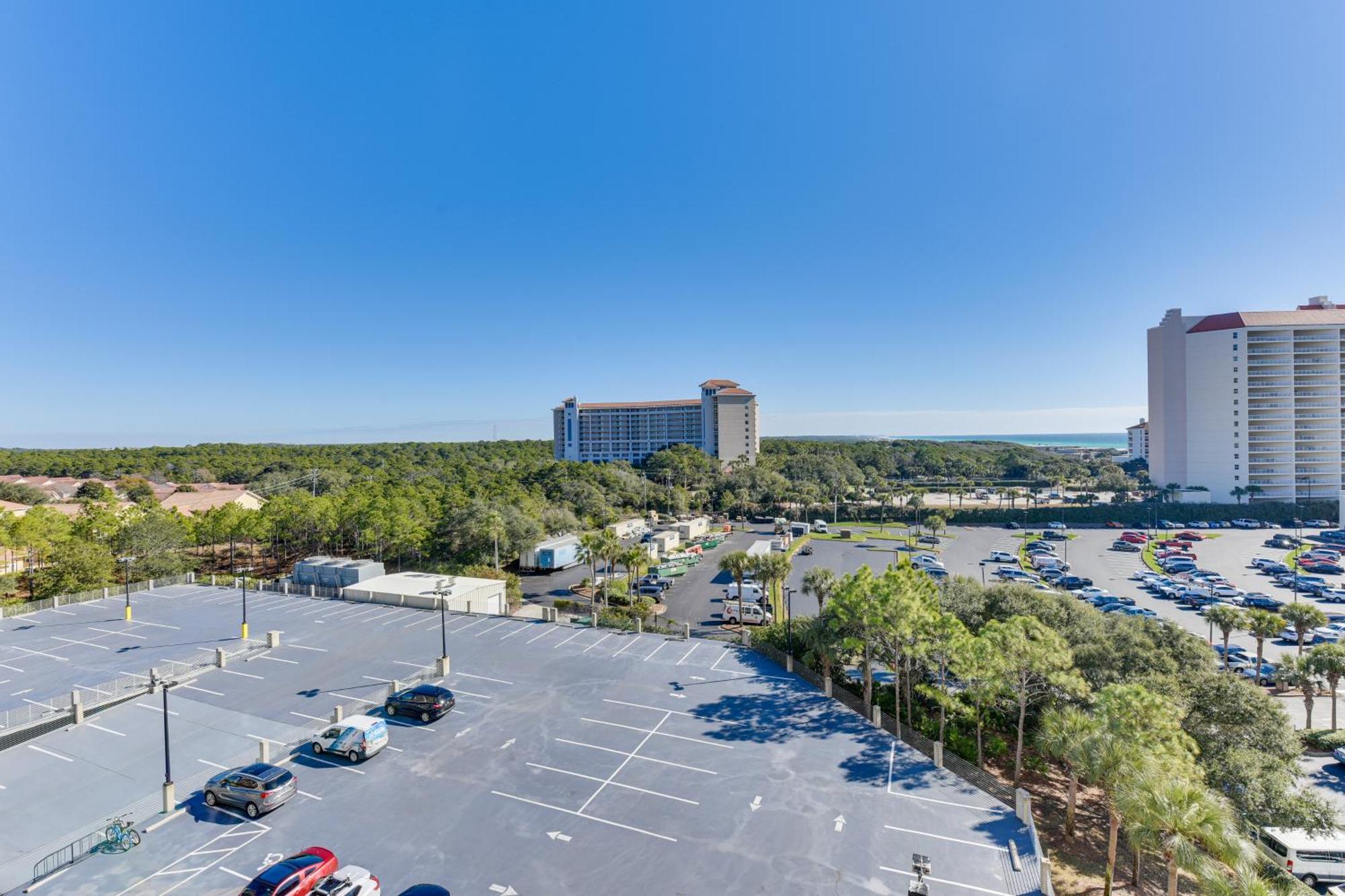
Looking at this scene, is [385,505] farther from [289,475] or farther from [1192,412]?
[1192,412]

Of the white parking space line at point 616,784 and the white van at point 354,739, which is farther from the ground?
the white van at point 354,739


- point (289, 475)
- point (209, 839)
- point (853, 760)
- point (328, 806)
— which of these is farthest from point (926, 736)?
point (289, 475)

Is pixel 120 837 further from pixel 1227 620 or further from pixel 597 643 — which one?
pixel 1227 620

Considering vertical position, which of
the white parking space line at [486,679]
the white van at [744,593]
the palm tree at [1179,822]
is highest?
the palm tree at [1179,822]

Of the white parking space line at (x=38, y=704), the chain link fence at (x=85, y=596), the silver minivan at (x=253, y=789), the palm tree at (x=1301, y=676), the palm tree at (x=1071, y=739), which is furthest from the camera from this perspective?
the chain link fence at (x=85, y=596)

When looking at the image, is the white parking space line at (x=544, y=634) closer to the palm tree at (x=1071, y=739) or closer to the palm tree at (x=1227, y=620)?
the palm tree at (x=1071, y=739)

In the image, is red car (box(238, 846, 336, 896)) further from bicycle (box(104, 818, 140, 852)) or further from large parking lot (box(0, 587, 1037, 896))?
bicycle (box(104, 818, 140, 852))

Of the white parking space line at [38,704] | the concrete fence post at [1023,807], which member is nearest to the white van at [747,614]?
the concrete fence post at [1023,807]

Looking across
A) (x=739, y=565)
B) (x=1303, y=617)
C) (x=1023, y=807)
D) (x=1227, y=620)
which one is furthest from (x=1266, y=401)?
(x=1023, y=807)
